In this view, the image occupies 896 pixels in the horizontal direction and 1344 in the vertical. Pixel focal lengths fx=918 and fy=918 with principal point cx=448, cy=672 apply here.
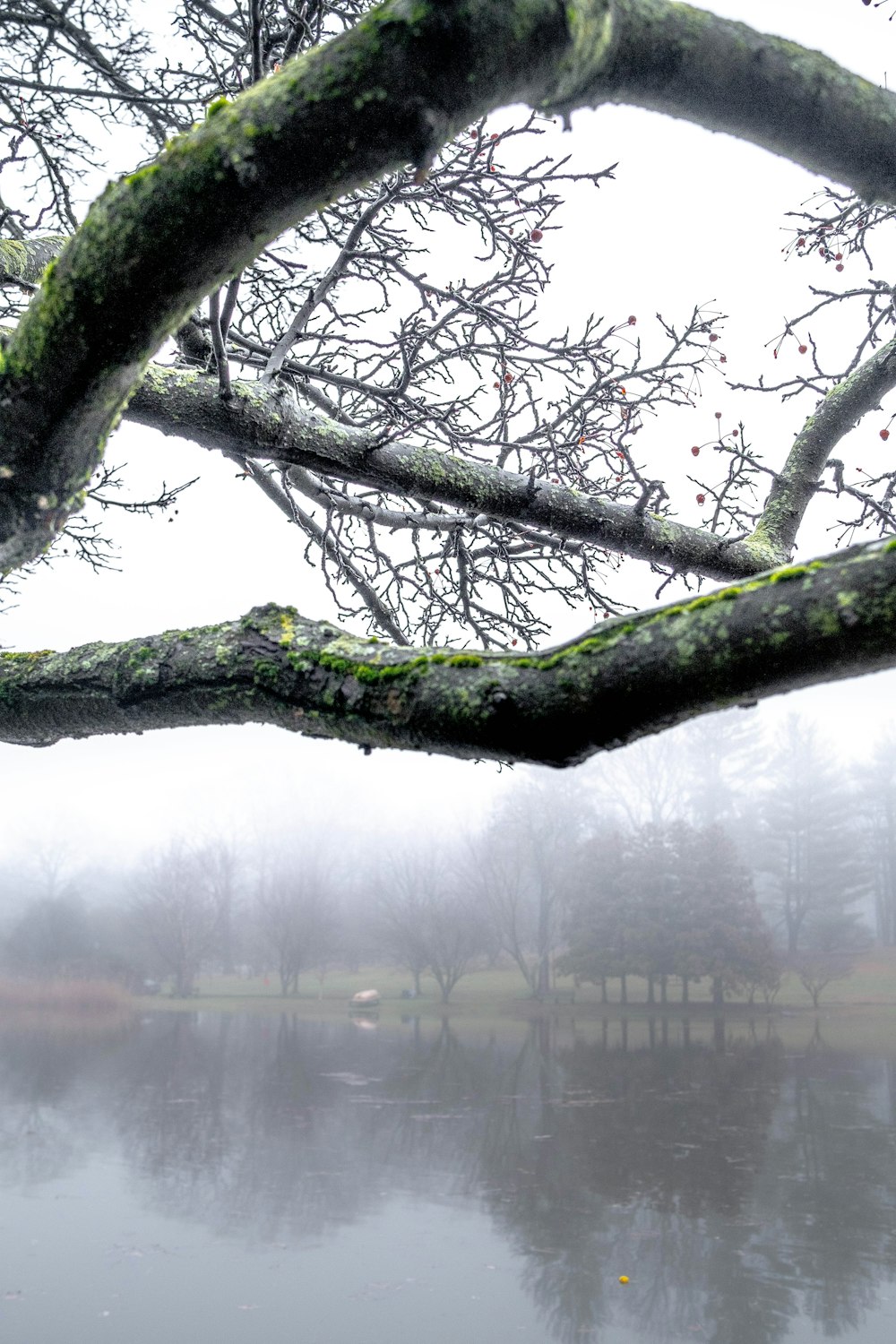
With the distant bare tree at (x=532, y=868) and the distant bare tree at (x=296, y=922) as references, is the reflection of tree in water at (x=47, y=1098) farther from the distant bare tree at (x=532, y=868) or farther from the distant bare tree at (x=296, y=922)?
the distant bare tree at (x=532, y=868)

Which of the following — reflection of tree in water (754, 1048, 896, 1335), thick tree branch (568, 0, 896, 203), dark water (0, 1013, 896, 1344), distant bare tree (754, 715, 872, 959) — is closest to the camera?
thick tree branch (568, 0, 896, 203)

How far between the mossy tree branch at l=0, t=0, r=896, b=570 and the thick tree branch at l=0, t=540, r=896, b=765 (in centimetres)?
49

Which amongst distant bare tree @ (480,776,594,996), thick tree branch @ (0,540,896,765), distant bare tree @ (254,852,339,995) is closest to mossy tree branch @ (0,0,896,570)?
thick tree branch @ (0,540,896,765)

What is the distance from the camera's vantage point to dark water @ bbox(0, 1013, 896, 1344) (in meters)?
14.2

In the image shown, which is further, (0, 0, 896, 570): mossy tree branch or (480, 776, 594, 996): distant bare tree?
(480, 776, 594, 996): distant bare tree

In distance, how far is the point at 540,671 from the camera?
1424 millimetres

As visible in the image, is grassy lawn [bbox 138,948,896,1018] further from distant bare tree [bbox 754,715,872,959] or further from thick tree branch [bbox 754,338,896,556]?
thick tree branch [bbox 754,338,896,556]

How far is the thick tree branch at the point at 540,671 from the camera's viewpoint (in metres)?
1.21

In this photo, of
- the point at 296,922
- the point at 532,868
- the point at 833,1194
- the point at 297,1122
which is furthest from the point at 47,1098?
the point at 833,1194

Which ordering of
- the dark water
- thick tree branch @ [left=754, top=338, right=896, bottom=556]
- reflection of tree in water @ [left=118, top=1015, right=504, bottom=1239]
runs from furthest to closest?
1. reflection of tree in water @ [left=118, top=1015, right=504, bottom=1239]
2. the dark water
3. thick tree branch @ [left=754, top=338, right=896, bottom=556]

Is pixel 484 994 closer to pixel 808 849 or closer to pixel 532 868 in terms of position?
pixel 532 868

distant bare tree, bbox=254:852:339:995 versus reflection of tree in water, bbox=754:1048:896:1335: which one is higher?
distant bare tree, bbox=254:852:339:995

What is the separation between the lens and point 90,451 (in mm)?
1898

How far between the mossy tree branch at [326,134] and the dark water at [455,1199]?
15687mm
